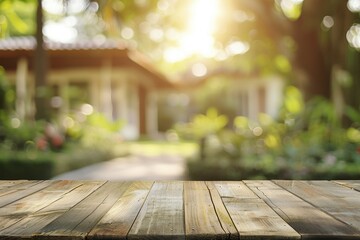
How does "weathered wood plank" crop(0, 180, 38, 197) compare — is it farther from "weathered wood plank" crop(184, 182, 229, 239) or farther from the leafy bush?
the leafy bush

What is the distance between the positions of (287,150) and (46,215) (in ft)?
21.7

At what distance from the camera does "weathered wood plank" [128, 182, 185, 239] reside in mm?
1431

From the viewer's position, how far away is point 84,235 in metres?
1.43

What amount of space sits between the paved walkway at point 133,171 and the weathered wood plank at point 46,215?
5.69m

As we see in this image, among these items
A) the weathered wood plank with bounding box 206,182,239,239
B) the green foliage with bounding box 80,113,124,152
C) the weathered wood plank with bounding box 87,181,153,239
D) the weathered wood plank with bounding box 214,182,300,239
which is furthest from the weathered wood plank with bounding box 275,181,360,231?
the green foliage with bounding box 80,113,124,152

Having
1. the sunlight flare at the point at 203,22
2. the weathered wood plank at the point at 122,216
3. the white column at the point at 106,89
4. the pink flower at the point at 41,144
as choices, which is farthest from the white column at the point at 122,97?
the weathered wood plank at the point at 122,216

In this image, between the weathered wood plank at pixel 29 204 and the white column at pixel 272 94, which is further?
the white column at pixel 272 94

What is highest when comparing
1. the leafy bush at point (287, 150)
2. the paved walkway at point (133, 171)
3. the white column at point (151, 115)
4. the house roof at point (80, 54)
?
the house roof at point (80, 54)

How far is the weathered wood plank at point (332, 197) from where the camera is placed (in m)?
1.76

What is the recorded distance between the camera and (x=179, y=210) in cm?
182

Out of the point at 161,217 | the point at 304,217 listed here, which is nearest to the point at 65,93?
the point at 161,217

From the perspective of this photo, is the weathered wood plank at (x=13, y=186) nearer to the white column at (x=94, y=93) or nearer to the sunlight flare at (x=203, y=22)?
the sunlight flare at (x=203, y=22)

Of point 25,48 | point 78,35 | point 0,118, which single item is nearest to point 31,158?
point 0,118

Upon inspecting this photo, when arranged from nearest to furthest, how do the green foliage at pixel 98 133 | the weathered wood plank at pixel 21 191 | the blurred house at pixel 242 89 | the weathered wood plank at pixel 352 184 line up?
the weathered wood plank at pixel 21 191 → the weathered wood plank at pixel 352 184 → the green foliage at pixel 98 133 → the blurred house at pixel 242 89
